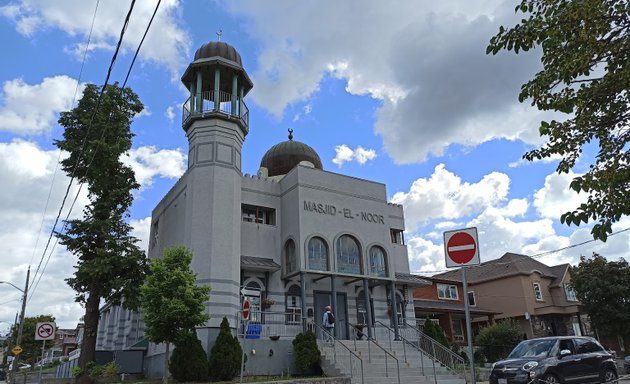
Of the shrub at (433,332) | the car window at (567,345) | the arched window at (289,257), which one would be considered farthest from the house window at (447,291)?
the car window at (567,345)

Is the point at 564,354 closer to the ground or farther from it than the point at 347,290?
closer to the ground

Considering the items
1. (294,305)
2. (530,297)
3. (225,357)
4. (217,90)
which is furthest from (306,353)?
(530,297)

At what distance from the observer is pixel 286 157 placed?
29516mm

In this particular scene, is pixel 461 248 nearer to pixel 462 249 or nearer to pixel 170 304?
pixel 462 249

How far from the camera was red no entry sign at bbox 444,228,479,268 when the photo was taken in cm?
781

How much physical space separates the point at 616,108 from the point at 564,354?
7160 millimetres

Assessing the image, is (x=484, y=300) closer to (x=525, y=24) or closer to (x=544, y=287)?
(x=544, y=287)

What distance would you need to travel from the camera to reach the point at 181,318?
16.1 meters

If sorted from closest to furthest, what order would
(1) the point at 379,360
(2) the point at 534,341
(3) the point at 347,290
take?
1. (2) the point at 534,341
2. (1) the point at 379,360
3. (3) the point at 347,290

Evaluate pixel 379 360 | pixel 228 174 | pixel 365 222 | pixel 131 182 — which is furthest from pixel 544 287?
pixel 131 182

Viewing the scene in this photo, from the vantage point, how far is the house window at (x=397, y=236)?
29328 mm

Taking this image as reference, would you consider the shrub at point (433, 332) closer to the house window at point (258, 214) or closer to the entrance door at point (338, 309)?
the entrance door at point (338, 309)

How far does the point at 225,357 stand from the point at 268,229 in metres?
7.92

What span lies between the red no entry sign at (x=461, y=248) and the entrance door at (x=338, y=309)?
53.7 ft
